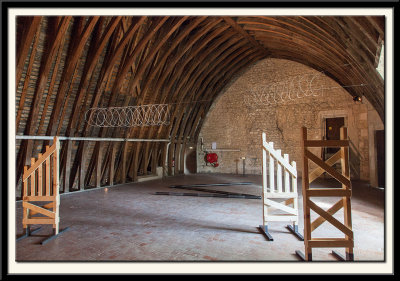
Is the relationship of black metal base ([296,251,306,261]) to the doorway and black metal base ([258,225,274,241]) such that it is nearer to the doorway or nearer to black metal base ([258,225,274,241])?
black metal base ([258,225,274,241])

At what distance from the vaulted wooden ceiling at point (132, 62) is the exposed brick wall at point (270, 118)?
639 mm

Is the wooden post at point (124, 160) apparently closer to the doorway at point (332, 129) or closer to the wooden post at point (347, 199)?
the wooden post at point (347, 199)

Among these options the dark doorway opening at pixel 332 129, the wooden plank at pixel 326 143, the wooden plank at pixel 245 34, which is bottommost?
the wooden plank at pixel 326 143

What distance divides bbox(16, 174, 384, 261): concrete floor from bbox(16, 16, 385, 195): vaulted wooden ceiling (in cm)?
242

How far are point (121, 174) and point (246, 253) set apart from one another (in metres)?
7.43

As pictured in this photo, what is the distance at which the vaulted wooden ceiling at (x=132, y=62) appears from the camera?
5.51 m

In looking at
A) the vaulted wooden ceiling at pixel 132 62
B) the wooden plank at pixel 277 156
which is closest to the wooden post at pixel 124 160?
the vaulted wooden ceiling at pixel 132 62

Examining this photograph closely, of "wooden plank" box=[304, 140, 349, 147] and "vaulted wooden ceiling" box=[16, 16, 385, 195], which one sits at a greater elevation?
"vaulted wooden ceiling" box=[16, 16, 385, 195]

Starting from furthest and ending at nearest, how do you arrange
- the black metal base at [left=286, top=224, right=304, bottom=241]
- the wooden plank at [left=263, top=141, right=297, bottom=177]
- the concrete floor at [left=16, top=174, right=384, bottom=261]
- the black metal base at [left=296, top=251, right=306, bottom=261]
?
the wooden plank at [left=263, top=141, right=297, bottom=177] → the black metal base at [left=286, top=224, right=304, bottom=241] → the concrete floor at [left=16, top=174, right=384, bottom=261] → the black metal base at [left=296, top=251, right=306, bottom=261]

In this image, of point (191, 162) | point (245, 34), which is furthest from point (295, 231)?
point (191, 162)

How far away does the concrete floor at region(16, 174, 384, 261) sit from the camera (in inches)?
127

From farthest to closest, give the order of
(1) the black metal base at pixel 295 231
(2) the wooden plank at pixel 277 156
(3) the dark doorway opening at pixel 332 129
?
(3) the dark doorway opening at pixel 332 129 → (2) the wooden plank at pixel 277 156 → (1) the black metal base at pixel 295 231

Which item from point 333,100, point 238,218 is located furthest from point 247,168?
point 238,218

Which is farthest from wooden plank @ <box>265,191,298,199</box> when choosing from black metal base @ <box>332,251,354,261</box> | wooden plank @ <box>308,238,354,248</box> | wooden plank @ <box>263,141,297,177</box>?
wooden plank @ <box>308,238,354,248</box>
